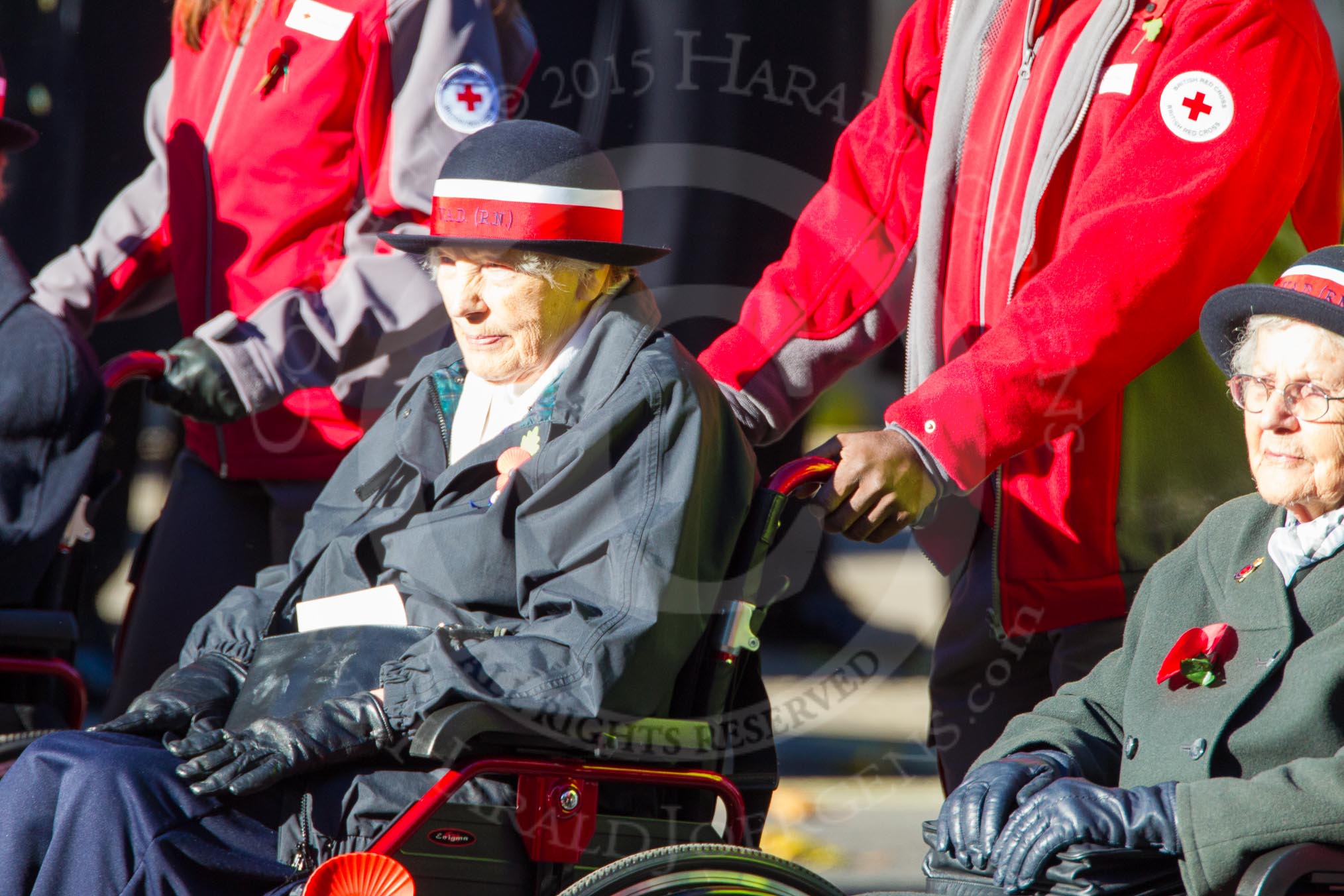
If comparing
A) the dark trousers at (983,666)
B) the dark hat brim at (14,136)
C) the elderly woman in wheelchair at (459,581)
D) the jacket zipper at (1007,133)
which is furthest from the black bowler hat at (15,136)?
the dark trousers at (983,666)

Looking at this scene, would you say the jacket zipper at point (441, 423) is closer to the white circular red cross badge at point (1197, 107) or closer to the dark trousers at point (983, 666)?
the dark trousers at point (983, 666)

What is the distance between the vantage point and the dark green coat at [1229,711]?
1.75 metres

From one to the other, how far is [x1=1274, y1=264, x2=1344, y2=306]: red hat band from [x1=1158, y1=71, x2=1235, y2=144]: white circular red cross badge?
507mm

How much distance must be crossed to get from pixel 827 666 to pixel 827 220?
2.39 meters

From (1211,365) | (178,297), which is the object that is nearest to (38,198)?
(178,297)

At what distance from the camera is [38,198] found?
4504mm

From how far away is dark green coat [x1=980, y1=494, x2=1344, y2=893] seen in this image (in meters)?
1.75

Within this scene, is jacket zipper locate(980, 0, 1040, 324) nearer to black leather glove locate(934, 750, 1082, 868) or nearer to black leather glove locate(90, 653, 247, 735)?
black leather glove locate(934, 750, 1082, 868)

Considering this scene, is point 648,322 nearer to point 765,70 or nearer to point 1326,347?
point 1326,347

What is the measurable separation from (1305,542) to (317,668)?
1.39 meters

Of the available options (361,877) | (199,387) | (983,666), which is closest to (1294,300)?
(983,666)

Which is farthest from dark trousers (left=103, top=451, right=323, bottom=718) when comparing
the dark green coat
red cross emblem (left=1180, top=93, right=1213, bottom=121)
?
red cross emblem (left=1180, top=93, right=1213, bottom=121)

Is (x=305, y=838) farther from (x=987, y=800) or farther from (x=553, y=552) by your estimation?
Result: (x=987, y=800)

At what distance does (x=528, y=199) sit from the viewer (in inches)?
100.0
